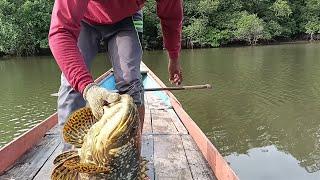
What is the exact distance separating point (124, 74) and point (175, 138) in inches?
100

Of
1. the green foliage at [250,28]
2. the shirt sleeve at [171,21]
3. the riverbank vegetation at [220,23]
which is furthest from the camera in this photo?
the green foliage at [250,28]

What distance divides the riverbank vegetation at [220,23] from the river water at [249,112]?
17755 mm

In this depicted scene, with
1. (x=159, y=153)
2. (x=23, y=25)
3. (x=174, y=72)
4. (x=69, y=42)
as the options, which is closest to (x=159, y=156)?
(x=159, y=153)

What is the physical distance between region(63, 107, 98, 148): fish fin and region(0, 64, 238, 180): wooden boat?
73.3 inches

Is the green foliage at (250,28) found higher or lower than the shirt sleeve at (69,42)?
lower

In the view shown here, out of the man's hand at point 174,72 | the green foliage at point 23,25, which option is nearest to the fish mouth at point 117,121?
the man's hand at point 174,72

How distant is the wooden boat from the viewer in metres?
4.29

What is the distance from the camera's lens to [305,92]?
1786cm

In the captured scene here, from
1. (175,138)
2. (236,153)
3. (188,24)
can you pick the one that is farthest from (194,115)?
(188,24)

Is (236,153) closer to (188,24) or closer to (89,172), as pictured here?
(89,172)

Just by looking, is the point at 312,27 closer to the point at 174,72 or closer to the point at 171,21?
the point at 174,72

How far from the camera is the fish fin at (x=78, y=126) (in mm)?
2213

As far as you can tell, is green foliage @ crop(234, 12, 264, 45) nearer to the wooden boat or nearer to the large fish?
the wooden boat

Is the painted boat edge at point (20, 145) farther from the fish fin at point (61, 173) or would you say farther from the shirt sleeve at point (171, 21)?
the fish fin at point (61, 173)
